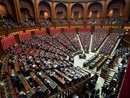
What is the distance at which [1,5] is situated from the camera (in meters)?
11.7

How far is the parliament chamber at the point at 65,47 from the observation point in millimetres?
4881

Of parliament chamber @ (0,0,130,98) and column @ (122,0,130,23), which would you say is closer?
parliament chamber @ (0,0,130,98)

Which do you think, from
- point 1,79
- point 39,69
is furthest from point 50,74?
point 1,79

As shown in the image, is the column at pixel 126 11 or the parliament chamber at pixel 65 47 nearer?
the parliament chamber at pixel 65 47

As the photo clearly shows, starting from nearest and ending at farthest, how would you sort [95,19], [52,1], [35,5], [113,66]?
[113,66]
[35,5]
[52,1]
[95,19]

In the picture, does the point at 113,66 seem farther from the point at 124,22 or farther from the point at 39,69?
the point at 124,22

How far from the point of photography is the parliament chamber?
4881mm

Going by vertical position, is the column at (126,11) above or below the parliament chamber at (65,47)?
above

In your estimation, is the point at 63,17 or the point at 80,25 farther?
the point at 63,17

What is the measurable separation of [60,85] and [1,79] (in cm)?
267

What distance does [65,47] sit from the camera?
12477 mm

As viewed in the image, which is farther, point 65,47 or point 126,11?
point 126,11

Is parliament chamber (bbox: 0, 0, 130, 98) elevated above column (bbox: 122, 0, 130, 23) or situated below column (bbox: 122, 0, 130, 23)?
below

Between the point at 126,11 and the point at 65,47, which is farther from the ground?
the point at 126,11
